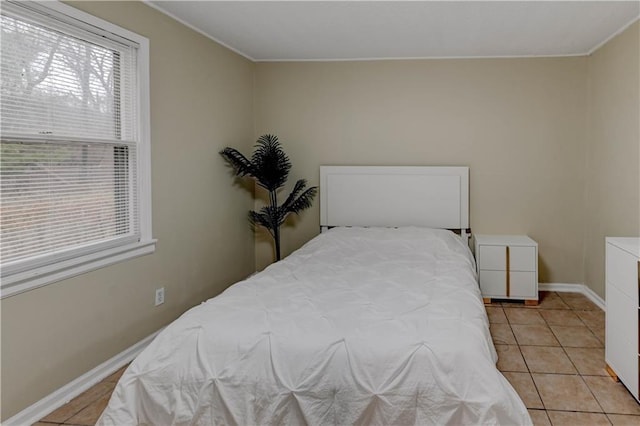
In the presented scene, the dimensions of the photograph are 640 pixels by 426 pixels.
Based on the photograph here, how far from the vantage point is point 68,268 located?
244 centimetres

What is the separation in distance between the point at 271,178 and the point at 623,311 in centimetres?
292

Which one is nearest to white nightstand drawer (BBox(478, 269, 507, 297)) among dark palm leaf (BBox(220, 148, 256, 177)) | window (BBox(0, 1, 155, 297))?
dark palm leaf (BBox(220, 148, 256, 177))

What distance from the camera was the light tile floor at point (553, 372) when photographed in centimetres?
228

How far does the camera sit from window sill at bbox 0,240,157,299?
213cm

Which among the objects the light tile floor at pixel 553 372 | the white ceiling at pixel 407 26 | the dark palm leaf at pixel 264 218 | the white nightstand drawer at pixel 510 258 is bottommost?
the light tile floor at pixel 553 372

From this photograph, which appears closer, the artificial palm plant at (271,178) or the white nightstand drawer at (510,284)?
the white nightstand drawer at (510,284)

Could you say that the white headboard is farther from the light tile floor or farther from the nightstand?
the light tile floor

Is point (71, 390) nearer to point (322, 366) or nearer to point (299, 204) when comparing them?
point (322, 366)

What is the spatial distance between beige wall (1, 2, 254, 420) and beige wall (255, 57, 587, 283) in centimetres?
79

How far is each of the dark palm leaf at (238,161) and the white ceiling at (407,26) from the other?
0.93 m

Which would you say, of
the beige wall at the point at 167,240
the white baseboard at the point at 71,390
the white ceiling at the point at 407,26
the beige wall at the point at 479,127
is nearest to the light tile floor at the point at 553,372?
the white baseboard at the point at 71,390

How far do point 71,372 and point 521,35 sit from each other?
3.86 m

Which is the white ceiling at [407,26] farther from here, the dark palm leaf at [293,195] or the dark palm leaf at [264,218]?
the dark palm leaf at [264,218]

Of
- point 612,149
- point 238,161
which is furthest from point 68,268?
point 612,149
